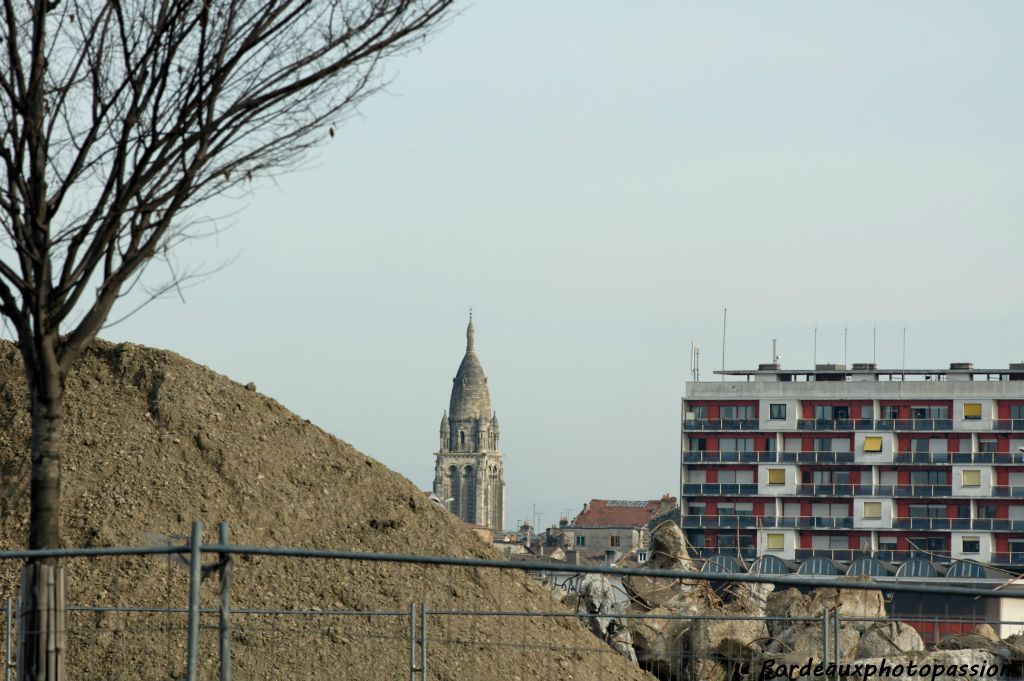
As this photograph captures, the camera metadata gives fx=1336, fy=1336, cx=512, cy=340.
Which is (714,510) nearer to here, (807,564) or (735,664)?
(807,564)

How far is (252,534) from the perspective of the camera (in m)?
15.0

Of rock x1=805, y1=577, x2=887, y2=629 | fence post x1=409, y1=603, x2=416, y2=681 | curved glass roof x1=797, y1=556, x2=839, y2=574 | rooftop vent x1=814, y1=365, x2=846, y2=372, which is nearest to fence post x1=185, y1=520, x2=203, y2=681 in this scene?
fence post x1=409, y1=603, x2=416, y2=681

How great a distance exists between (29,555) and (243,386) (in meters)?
10.8

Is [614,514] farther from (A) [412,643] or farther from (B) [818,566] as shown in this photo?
(A) [412,643]

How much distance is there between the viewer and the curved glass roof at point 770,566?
61.6m

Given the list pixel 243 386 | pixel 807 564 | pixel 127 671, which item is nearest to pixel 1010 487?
pixel 807 564

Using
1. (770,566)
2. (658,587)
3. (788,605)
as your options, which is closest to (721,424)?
(770,566)

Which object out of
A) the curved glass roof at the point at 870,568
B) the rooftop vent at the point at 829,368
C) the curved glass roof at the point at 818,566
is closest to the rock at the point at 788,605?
the curved glass roof at the point at 870,568

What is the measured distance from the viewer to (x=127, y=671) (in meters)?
12.3

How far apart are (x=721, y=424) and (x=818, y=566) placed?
11402 mm

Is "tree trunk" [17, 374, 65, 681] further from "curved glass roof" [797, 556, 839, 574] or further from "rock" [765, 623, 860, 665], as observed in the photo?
"curved glass roof" [797, 556, 839, 574]

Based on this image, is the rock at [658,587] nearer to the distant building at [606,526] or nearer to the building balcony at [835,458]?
the building balcony at [835,458]

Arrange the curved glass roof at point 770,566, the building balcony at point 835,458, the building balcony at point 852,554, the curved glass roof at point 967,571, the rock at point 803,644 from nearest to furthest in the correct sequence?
1. the rock at point 803,644
2. the curved glass roof at point 770,566
3. the curved glass roof at point 967,571
4. the building balcony at point 852,554
5. the building balcony at point 835,458

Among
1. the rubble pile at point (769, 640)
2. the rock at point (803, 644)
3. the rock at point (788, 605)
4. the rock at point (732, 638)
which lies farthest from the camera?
the rock at point (788, 605)
